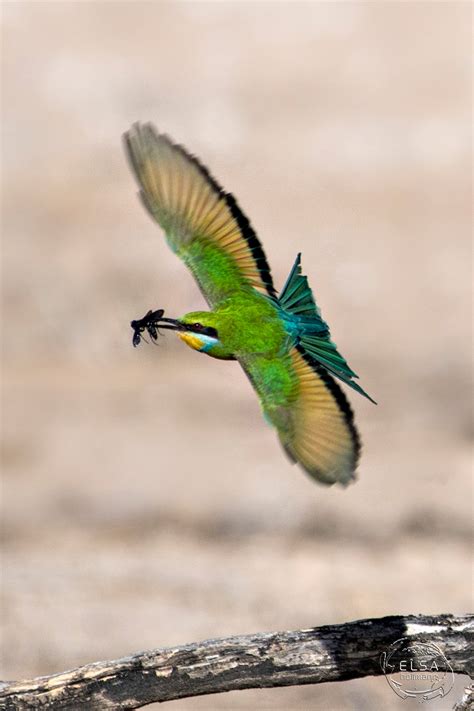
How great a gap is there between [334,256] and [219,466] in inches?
89.3

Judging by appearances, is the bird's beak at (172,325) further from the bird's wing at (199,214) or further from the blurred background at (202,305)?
the blurred background at (202,305)

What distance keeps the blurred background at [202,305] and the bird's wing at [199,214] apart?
2.53 metres

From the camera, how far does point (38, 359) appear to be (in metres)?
7.87

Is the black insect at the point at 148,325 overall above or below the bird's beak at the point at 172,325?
above

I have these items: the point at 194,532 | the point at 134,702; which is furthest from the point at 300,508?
the point at 134,702

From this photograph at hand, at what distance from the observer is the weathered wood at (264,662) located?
2.80 meters

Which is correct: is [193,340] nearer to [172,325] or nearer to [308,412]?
[172,325]

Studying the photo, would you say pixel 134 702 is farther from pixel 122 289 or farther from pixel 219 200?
pixel 122 289

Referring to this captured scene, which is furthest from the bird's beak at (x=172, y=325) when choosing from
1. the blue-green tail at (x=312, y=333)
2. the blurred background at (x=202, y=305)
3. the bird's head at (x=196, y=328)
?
the blurred background at (x=202, y=305)

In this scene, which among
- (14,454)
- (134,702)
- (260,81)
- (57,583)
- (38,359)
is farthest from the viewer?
(260,81)

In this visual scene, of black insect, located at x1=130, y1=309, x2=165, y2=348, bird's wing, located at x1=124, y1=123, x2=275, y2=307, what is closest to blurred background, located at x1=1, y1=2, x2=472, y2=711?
bird's wing, located at x1=124, y1=123, x2=275, y2=307

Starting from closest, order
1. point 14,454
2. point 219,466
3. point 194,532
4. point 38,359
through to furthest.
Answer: point 194,532, point 219,466, point 14,454, point 38,359

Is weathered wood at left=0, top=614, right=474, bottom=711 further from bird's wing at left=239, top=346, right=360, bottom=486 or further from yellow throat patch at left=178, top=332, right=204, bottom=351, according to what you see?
yellow throat patch at left=178, top=332, right=204, bottom=351

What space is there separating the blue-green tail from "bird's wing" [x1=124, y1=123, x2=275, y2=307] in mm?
49
